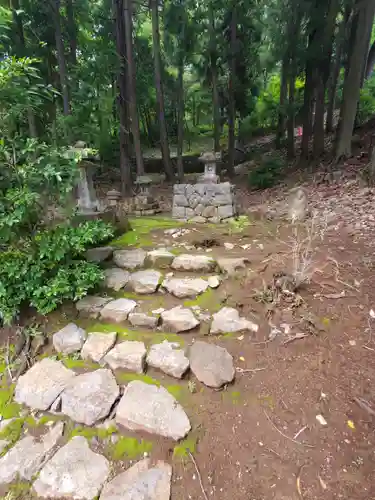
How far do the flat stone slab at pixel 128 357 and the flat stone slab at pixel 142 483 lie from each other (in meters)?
0.58

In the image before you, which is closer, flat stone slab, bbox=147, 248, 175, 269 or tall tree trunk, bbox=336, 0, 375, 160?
flat stone slab, bbox=147, 248, 175, 269

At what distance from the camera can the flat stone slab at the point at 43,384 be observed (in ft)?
6.20

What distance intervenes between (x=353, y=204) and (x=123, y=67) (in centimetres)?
660

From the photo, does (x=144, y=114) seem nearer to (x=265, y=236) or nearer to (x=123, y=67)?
(x=123, y=67)

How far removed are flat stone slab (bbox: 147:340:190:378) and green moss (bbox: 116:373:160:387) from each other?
90 millimetres

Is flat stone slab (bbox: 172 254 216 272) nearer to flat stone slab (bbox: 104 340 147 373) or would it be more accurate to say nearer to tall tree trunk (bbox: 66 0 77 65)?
flat stone slab (bbox: 104 340 147 373)

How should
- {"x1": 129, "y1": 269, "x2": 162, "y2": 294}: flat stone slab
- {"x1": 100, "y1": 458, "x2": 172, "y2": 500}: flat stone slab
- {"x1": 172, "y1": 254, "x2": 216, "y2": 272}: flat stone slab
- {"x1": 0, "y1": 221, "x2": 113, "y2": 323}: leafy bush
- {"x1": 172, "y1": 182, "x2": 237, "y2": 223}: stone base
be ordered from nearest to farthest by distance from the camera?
{"x1": 100, "y1": 458, "x2": 172, "y2": 500}: flat stone slab < {"x1": 0, "y1": 221, "x2": 113, "y2": 323}: leafy bush < {"x1": 129, "y1": 269, "x2": 162, "y2": 294}: flat stone slab < {"x1": 172, "y1": 254, "x2": 216, "y2": 272}: flat stone slab < {"x1": 172, "y1": 182, "x2": 237, "y2": 223}: stone base

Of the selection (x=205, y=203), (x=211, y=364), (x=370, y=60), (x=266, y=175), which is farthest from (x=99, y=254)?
(x=370, y=60)

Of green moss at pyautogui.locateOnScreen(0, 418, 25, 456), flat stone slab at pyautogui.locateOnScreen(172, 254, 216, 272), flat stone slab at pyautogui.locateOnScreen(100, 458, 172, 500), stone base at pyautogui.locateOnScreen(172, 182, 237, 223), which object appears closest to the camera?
flat stone slab at pyautogui.locateOnScreen(100, 458, 172, 500)

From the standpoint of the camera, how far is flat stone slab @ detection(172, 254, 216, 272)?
2.78 meters

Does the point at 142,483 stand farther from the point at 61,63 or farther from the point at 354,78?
the point at 61,63

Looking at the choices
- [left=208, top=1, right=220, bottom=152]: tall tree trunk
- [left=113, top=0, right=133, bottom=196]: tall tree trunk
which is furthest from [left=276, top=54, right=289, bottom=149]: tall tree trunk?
[left=113, top=0, right=133, bottom=196]: tall tree trunk

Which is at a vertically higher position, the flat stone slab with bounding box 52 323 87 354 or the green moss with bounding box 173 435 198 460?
the flat stone slab with bounding box 52 323 87 354

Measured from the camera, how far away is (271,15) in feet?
28.0
